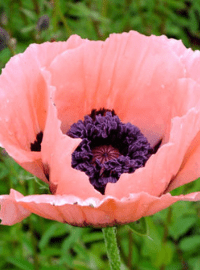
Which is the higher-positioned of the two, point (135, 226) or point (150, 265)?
point (135, 226)

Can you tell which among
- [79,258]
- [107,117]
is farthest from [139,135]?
[79,258]

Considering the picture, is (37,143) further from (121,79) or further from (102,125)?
(121,79)

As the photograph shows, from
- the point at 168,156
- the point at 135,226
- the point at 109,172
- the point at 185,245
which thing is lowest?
the point at 185,245

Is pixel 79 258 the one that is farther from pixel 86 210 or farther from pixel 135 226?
pixel 86 210

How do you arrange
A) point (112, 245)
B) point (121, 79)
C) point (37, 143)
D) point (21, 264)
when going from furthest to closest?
point (21, 264) < point (121, 79) < point (37, 143) < point (112, 245)

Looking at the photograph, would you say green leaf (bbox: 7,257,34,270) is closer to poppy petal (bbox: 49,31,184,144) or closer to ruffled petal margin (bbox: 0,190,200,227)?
poppy petal (bbox: 49,31,184,144)

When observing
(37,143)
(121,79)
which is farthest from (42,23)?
(37,143)

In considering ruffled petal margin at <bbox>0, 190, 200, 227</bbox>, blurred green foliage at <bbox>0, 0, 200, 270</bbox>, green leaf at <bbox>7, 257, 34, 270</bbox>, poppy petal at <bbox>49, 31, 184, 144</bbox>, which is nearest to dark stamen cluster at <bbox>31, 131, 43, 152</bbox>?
poppy petal at <bbox>49, 31, 184, 144</bbox>
